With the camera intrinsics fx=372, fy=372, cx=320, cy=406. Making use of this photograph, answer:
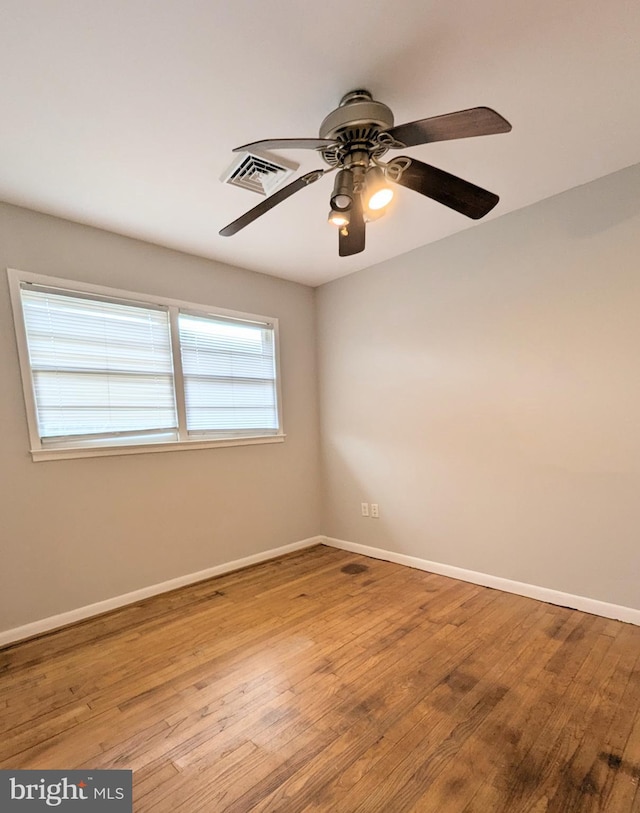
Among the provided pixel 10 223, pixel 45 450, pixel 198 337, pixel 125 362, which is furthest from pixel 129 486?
pixel 10 223

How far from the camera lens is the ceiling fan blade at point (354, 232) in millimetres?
1521

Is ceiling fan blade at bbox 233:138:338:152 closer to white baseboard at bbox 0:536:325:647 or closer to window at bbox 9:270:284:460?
window at bbox 9:270:284:460

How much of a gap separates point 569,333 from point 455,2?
1777mm

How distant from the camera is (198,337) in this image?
299cm

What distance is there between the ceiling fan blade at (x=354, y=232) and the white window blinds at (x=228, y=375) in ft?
5.18

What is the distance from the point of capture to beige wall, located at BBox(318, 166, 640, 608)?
2.15m

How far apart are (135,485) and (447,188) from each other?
256 centimetres

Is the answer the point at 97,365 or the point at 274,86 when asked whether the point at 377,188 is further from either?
the point at 97,365

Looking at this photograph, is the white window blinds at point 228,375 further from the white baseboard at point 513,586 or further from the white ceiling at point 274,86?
the white baseboard at point 513,586

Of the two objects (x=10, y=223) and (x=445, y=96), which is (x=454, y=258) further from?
(x=10, y=223)

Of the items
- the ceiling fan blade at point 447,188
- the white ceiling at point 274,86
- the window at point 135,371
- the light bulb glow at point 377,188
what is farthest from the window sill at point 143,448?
the ceiling fan blade at point 447,188

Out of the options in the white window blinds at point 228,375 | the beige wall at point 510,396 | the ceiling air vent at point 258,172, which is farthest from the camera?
the white window blinds at point 228,375

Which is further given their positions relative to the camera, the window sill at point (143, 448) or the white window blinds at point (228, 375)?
the white window blinds at point (228, 375)

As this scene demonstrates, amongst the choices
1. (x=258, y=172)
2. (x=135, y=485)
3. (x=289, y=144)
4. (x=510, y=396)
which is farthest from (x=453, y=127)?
(x=135, y=485)
